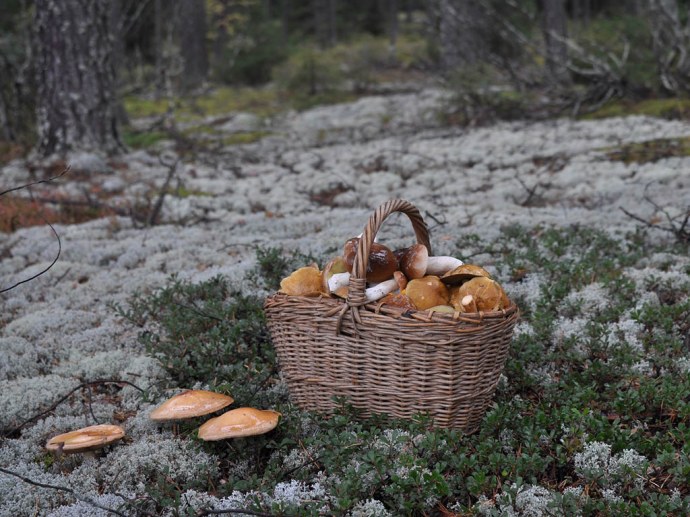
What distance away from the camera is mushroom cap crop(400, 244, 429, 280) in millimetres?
2927

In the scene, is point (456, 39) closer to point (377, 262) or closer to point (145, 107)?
point (145, 107)

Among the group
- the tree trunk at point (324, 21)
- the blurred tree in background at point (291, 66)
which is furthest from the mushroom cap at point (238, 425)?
the tree trunk at point (324, 21)

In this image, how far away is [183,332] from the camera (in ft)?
12.4

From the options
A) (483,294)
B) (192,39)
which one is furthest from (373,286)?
(192,39)

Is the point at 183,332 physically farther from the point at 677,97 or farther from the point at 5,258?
the point at 677,97

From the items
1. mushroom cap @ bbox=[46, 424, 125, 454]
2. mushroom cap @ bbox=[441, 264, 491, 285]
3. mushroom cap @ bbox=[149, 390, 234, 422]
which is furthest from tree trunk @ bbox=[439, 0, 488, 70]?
mushroom cap @ bbox=[46, 424, 125, 454]

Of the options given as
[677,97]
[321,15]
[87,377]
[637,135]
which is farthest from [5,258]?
[321,15]

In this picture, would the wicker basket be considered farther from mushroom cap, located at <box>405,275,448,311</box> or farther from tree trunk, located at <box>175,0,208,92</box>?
tree trunk, located at <box>175,0,208,92</box>

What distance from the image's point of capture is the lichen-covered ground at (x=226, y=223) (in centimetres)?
287

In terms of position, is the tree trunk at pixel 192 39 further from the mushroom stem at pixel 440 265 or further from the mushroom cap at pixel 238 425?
the mushroom cap at pixel 238 425

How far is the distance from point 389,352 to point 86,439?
53.5 inches

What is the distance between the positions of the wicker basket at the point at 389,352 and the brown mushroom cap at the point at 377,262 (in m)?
0.22

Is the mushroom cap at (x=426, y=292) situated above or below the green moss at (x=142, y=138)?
above

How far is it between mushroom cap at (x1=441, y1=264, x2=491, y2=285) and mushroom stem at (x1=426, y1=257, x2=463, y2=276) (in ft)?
0.23
